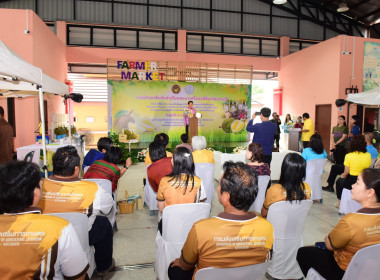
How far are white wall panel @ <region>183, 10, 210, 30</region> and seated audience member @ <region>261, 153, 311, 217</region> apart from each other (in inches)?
466

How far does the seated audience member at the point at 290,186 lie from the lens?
2266 millimetres

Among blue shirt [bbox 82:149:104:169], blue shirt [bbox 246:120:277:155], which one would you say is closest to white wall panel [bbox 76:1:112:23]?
blue shirt [bbox 82:149:104:169]

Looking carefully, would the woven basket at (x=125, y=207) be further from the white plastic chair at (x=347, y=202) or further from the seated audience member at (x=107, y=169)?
the white plastic chair at (x=347, y=202)

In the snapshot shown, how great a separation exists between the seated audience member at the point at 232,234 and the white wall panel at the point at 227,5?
1337 cm

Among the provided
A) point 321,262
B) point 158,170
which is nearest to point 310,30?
point 158,170

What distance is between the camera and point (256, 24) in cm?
1354

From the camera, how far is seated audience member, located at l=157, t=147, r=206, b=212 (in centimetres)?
233

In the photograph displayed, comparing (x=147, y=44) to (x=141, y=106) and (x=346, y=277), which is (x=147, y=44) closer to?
(x=141, y=106)

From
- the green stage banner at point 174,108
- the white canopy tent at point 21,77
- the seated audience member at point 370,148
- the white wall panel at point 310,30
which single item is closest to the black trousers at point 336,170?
the seated audience member at point 370,148

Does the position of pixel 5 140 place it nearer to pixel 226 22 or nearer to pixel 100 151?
pixel 100 151

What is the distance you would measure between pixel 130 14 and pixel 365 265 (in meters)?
13.0

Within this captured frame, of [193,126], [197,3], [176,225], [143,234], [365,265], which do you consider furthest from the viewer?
[197,3]

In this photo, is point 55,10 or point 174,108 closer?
point 174,108

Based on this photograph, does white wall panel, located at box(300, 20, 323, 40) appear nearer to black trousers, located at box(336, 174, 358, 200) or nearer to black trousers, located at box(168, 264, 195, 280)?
black trousers, located at box(336, 174, 358, 200)
